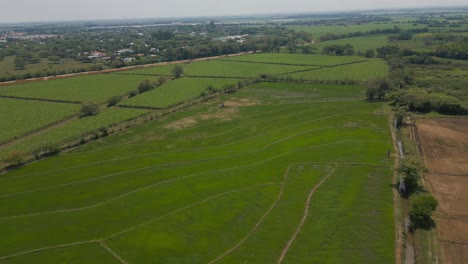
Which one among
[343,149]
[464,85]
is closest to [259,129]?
[343,149]

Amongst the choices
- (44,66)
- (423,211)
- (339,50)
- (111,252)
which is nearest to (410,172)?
(423,211)

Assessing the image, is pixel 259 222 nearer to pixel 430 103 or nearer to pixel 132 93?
pixel 430 103

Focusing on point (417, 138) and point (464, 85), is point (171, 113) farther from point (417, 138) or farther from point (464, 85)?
point (464, 85)

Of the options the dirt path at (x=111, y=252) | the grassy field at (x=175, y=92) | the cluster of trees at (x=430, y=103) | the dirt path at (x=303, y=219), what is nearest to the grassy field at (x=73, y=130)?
the grassy field at (x=175, y=92)

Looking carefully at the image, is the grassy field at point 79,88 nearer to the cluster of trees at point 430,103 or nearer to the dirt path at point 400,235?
the cluster of trees at point 430,103

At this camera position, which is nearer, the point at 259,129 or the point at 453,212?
the point at 453,212

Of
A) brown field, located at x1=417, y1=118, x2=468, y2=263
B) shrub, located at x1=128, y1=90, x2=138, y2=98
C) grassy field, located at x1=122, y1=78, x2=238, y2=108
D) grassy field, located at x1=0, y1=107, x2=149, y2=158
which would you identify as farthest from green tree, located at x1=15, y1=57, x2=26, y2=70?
brown field, located at x1=417, y1=118, x2=468, y2=263
